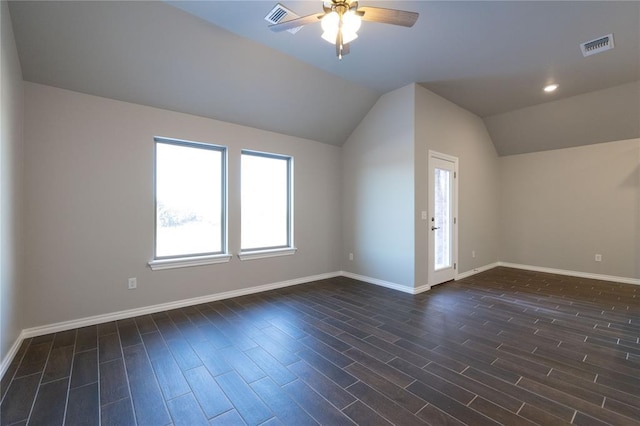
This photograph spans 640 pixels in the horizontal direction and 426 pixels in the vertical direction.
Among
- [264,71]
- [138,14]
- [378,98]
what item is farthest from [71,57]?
[378,98]

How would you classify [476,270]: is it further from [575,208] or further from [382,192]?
[382,192]

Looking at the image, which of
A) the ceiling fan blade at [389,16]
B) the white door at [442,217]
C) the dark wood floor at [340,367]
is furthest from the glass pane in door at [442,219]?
the ceiling fan blade at [389,16]

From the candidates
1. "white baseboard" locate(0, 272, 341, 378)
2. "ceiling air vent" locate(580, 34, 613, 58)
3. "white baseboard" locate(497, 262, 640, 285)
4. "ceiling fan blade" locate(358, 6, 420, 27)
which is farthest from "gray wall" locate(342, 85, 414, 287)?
"white baseboard" locate(497, 262, 640, 285)

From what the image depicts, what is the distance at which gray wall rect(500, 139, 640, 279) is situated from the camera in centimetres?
461

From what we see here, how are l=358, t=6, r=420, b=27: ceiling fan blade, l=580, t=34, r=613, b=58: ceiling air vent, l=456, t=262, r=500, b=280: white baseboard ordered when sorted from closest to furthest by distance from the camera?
1. l=358, t=6, r=420, b=27: ceiling fan blade
2. l=580, t=34, r=613, b=58: ceiling air vent
3. l=456, t=262, r=500, b=280: white baseboard

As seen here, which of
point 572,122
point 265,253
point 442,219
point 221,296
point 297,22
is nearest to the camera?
point 297,22

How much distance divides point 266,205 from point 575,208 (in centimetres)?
572

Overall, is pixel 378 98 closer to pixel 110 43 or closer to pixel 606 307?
pixel 110 43

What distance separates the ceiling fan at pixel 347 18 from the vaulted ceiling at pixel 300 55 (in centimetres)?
55

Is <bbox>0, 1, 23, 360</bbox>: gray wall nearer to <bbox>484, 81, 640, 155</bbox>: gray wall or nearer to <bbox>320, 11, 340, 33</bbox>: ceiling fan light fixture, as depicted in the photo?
<bbox>320, 11, 340, 33</bbox>: ceiling fan light fixture

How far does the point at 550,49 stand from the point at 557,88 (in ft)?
4.66

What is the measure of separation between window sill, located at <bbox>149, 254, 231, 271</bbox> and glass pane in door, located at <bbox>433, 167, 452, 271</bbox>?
3.24 metres

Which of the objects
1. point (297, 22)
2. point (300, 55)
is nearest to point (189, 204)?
point (300, 55)

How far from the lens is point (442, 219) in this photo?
4.52 m
